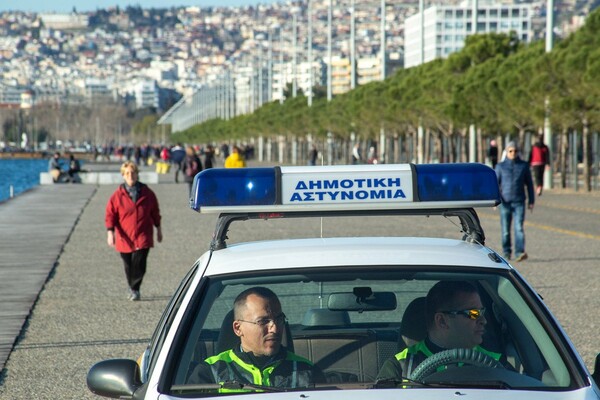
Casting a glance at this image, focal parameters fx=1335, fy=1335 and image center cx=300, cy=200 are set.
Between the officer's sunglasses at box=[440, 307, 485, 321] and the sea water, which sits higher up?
the officer's sunglasses at box=[440, 307, 485, 321]

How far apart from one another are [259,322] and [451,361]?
2.24 ft

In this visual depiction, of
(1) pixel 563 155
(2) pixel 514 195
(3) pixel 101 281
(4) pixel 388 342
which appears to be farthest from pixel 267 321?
(1) pixel 563 155

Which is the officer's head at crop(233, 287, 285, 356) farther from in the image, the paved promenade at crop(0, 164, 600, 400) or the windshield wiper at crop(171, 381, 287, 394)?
the paved promenade at crop(0, 164, 600, 400)

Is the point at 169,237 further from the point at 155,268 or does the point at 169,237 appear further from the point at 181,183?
the point at 181,183

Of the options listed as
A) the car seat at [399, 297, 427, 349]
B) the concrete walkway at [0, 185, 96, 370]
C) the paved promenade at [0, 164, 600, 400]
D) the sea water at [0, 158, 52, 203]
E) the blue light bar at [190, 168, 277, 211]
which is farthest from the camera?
the sea water at [0, 158, 52, 203]

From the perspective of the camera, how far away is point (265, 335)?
4.61 metres

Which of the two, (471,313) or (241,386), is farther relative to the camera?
(471,313)

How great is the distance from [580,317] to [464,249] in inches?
305

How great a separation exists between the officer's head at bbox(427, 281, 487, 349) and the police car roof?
0.13 meters

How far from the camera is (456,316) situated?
4.63 m

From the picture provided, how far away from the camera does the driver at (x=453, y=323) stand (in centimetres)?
461

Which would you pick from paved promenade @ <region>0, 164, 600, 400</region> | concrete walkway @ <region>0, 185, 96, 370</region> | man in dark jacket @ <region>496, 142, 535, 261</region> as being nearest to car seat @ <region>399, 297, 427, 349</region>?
paved promenade @ <region>0, 164, 600, 400</region>

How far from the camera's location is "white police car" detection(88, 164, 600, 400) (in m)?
4.21

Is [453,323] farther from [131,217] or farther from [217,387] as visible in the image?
[131,217]
